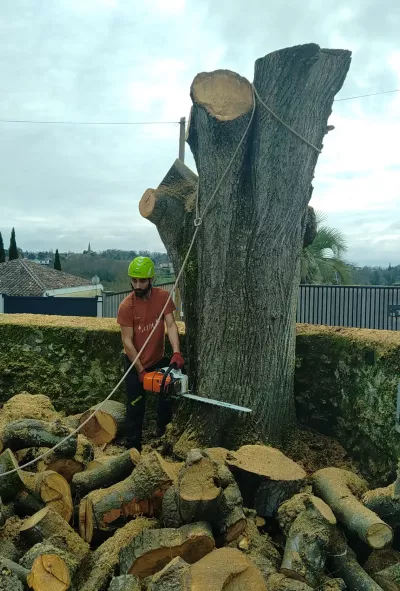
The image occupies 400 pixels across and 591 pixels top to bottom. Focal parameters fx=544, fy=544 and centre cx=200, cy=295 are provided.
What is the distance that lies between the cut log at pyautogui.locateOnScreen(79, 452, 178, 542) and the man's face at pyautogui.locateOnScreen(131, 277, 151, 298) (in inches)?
68.1

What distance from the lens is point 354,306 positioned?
13.2 meters

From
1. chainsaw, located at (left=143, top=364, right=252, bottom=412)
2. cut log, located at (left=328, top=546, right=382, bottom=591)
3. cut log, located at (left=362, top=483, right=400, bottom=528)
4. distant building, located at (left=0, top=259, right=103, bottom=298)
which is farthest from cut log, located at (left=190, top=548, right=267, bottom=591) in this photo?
distant building, located at (left=0, top=259, right=103, bottom=298)

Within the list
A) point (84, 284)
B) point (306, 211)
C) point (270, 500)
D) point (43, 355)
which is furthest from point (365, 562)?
point (84, 284)

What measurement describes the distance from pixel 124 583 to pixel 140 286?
7.95 ft

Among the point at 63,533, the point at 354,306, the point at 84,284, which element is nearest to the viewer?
the point at 63,533

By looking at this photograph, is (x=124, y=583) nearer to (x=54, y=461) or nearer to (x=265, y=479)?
(x=265, y=479)

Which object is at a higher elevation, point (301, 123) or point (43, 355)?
point (301, 123)

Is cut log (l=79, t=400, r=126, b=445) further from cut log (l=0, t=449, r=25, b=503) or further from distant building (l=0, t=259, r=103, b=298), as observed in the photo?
distant building (l=0, t=259, r=103, b=298)

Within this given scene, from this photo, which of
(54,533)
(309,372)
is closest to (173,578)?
(54,533)

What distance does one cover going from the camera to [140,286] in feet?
14.7

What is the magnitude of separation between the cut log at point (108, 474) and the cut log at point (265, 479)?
606mm

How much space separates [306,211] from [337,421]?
174cm

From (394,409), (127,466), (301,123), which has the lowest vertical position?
(127,466)

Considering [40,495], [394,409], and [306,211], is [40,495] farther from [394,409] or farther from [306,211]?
[306,211]
